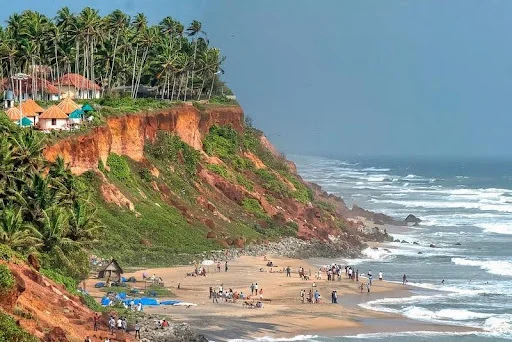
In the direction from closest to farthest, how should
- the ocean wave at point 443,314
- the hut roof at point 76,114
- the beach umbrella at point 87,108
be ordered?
the ocean wave at point 443,314, the hut roof at point 76,114, the beach umbrella at point 87,108

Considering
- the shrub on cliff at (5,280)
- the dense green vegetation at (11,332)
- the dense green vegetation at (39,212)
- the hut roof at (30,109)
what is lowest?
the dense green vegetation at (11,332)

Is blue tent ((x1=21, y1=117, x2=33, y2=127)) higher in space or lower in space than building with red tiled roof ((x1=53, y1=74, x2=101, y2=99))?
lower

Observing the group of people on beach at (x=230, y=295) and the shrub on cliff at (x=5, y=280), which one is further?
the group of people on beach at (x=230, y=295)

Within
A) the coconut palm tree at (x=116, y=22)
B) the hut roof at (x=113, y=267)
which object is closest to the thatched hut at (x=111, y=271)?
the hut roof at (x=113, y=267)

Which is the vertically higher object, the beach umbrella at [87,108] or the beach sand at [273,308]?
the beach umbrella at [87,108]

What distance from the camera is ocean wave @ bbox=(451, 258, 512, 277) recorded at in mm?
69188

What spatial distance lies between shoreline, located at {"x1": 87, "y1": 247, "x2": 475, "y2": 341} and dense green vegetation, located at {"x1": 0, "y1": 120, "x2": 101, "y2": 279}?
490 centimetres

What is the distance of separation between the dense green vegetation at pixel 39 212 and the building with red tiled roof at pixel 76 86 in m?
40.7

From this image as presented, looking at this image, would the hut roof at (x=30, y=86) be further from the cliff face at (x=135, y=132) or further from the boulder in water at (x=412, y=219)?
the boulder in water at (x=412, y=219)

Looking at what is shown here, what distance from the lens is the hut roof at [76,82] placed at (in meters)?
86.7

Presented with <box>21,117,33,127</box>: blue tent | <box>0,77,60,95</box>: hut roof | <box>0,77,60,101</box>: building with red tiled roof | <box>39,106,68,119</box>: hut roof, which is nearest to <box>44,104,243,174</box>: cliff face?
<box>39,106,68,119</box>: hut roof

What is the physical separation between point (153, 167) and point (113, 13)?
18.5m

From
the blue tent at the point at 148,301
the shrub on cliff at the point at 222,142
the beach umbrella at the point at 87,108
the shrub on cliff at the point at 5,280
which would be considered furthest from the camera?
the shrub on cliff at the point at 222,142

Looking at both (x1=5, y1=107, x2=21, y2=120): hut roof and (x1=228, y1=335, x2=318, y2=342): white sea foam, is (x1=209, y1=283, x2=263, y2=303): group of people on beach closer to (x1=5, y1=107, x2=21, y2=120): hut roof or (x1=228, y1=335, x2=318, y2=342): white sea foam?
(x1=228, y1=335, x2=318, y2=342): white sea foam
